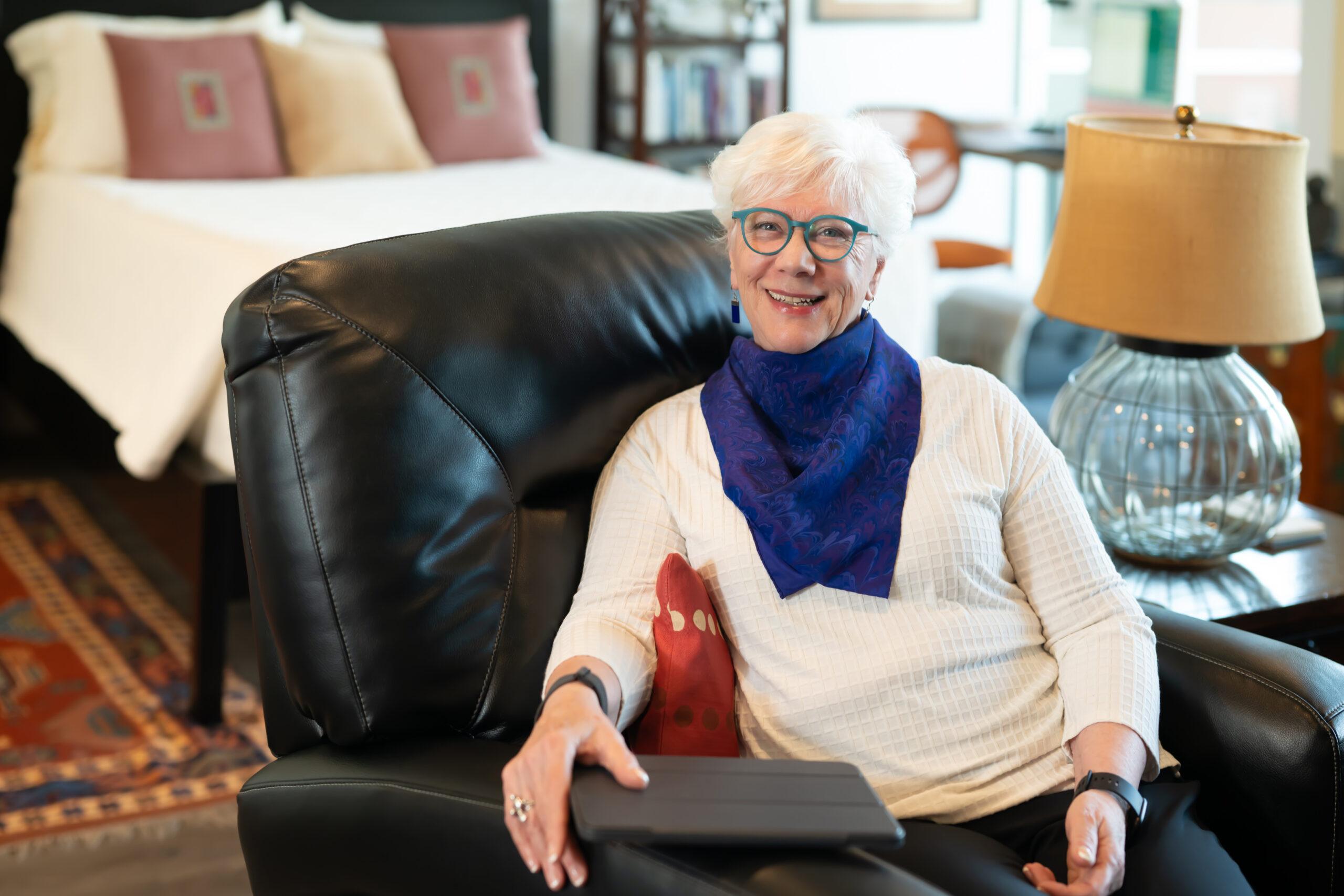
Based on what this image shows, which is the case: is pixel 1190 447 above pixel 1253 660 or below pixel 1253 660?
above

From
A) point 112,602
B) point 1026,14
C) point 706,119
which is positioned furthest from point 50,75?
point 1026,14

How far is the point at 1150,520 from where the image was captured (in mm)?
1822

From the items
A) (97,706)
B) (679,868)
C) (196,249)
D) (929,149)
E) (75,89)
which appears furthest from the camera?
(929,149)

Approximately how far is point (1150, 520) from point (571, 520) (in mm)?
863

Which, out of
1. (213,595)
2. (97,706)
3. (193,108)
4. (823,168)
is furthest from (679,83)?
(823,168)

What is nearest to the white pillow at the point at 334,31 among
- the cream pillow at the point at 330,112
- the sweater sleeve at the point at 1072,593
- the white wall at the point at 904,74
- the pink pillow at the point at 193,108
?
the cream pillow at the point at 330,112

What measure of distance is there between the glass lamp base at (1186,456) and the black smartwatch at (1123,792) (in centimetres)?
58

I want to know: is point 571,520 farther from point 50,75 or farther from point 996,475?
point 50,75

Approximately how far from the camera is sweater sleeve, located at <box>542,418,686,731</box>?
1334 millimetres

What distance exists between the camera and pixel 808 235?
4.84 ft

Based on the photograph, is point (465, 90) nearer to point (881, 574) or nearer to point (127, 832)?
point (127, 832)

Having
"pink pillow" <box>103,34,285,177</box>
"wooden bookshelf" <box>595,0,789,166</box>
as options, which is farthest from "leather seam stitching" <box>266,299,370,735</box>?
"wooden bookshelf" <box>595,0,789,166</box>

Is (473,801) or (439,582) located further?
(439,582)

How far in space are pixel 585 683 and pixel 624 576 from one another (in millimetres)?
165
